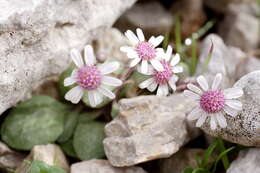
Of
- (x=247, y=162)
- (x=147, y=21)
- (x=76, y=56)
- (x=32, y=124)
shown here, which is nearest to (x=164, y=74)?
(x=76, y=56)

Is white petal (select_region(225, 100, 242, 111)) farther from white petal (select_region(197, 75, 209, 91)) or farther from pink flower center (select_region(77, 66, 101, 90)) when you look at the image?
pink flower center (select_region(77, 66, 101, 90))

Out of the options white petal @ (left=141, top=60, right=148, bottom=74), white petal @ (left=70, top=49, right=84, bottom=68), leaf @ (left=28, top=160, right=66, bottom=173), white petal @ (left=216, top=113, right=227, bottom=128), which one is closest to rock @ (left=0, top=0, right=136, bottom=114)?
white petal @ (left=70, top=49, right=84, bottom=68)

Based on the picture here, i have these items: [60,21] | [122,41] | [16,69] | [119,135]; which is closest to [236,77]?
[122,41]

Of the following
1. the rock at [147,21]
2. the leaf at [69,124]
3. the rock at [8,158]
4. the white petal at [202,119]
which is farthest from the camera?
the rock at [147,21]

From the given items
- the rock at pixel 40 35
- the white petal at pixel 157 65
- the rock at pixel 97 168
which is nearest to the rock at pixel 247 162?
the rock at pixel 97 168

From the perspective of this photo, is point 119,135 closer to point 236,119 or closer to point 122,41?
point 236,119

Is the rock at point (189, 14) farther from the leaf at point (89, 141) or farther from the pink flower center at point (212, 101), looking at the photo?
the pink flower center at point (212, 101)
